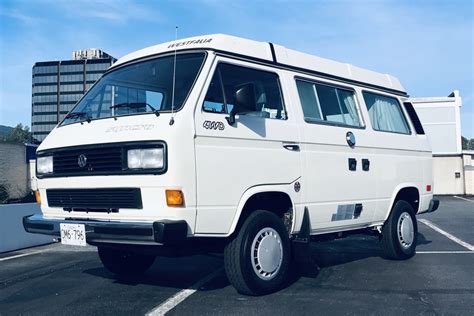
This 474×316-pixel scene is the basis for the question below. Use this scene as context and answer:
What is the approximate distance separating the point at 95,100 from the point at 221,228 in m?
2.11

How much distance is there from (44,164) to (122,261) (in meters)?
1.57

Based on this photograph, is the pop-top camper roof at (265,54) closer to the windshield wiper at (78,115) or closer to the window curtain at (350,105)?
the window curtain at (350,105)

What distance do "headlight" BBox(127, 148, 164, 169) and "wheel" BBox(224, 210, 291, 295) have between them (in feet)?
3.70

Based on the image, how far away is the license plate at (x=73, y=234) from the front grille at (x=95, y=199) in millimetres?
230

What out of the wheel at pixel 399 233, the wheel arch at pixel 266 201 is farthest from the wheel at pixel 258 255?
the wheel at pixel 399 233

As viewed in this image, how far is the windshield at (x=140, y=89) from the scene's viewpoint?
5.00m

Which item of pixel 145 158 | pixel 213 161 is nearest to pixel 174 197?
pixel 145 158

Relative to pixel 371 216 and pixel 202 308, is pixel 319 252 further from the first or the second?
pixel 202 308

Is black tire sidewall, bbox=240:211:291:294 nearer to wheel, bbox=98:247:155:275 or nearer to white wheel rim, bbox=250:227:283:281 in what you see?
white wheel rim, bbox=250:227:283:281

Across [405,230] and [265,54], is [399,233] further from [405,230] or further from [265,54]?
[265,54]

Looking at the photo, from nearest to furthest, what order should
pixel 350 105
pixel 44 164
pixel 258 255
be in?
pixel 258 255
pixel 44 164
pixel 350 105

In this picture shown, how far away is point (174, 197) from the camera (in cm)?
446

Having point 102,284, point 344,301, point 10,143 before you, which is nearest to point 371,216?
point 344,301

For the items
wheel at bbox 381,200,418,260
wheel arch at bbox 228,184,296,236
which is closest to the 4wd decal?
wheel arch at bbox 228,184,296,236
